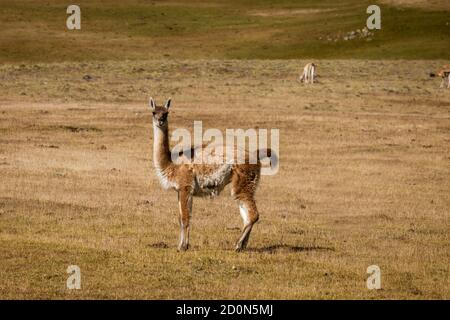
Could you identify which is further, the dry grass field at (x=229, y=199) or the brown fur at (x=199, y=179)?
the brown fur at (x=199, y=179)

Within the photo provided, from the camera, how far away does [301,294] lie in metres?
13.7

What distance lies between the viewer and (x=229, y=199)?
78.2 feet

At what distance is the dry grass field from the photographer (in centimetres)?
1460

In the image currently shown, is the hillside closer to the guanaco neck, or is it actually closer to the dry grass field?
the dry grass field

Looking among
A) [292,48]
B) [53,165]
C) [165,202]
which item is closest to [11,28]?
[292,48]

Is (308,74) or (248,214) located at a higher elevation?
(308,74)

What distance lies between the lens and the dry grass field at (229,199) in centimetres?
1460
